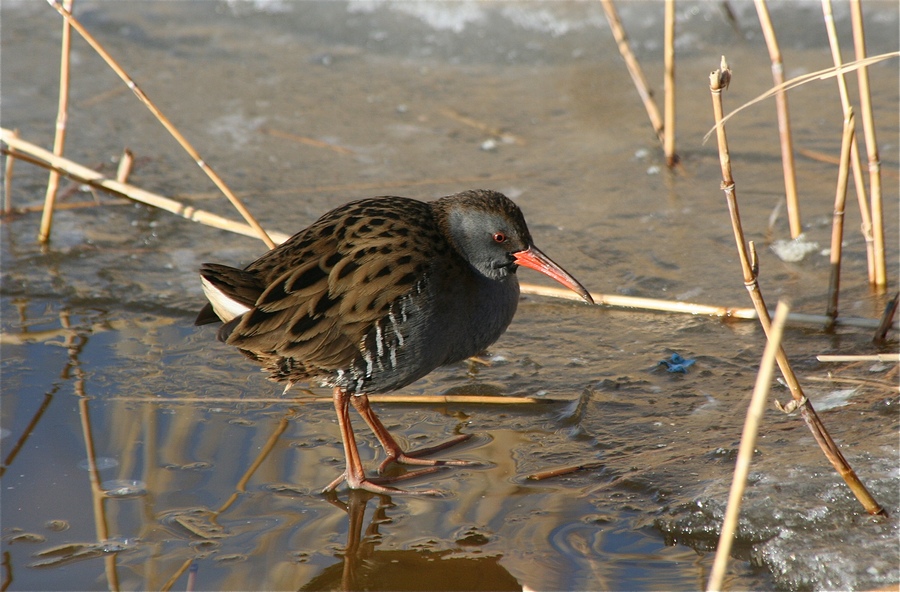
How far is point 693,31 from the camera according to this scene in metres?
7.37

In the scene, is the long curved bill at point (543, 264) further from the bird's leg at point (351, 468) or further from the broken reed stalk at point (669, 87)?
the broken reed stalk at point (669, 87)

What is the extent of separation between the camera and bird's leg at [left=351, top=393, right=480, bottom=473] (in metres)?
3.40

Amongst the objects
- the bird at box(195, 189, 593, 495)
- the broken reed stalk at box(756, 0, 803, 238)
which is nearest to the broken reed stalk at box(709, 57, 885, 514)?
the bird at box(195, 189, 593, 495)

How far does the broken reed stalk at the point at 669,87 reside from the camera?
16.6 ft

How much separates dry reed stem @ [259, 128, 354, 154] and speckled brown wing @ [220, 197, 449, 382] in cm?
284

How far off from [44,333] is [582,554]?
2.60 m

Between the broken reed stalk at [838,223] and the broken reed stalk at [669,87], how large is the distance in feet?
4.80

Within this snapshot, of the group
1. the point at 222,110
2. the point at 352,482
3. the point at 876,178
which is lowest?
the point at 352,482

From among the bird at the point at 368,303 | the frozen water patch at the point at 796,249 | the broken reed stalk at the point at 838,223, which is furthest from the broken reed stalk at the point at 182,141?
the frozen water patch at the point at 796,249

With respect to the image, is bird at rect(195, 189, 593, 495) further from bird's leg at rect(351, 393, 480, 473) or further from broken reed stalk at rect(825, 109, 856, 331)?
broken reed stalk at rect(825, 109, 856, 331)

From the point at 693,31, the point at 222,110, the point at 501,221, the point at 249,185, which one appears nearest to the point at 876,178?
the point at 501,221

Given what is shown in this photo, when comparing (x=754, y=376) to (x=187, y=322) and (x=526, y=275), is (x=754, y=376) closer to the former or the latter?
(x=526, y=275)

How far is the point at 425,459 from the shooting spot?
11.2ft

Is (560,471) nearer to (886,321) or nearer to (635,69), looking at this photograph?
(886,321)
